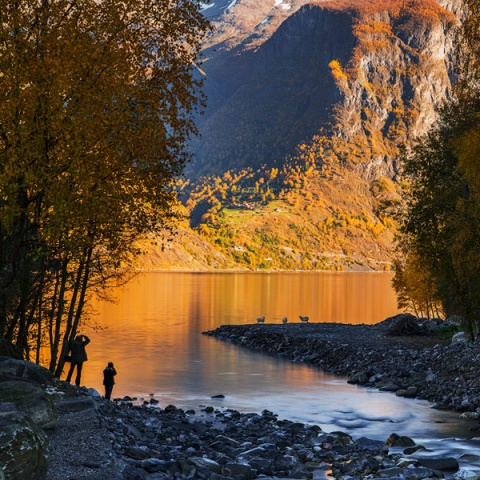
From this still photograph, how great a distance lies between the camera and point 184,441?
73.8ft

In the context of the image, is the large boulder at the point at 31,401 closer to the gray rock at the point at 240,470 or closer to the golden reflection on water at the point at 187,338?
the gray rock at the point at 240,470

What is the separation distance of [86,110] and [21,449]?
907 cm

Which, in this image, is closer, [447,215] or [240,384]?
[447,215]

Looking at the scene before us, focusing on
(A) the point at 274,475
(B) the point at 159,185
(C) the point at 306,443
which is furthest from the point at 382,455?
(B) the point at 159,185

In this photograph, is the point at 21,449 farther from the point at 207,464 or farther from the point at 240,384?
the point at 240,384

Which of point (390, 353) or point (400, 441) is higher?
point (390, 353)

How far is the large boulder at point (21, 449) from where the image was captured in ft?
40.6

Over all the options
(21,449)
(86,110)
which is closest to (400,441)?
(86,110)

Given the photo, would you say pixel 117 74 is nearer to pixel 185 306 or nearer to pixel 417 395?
pixel 417 395

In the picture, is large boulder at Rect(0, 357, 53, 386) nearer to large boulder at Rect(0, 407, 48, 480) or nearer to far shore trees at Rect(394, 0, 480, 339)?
large boulder at Rect(0, 407, 48, 480)

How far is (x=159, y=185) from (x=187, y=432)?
8.48 metres

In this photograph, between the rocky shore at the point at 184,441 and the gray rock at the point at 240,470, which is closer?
the rocky shore at the point at 184,441

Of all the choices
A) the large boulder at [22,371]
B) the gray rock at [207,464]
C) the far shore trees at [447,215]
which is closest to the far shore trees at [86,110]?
the large boulder at [22,371]

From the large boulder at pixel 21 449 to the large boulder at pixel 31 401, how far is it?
2988 mm
